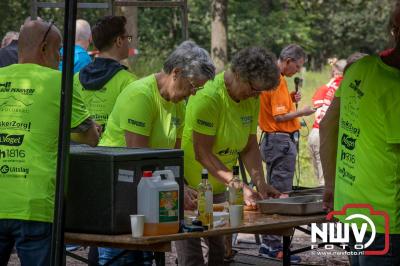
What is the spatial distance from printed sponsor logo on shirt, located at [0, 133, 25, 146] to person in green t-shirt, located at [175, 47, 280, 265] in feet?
5.48

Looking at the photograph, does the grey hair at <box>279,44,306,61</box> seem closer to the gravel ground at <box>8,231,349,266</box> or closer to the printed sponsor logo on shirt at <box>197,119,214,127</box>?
the gravel ground at <box>8,231,349,266</box>

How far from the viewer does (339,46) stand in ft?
138

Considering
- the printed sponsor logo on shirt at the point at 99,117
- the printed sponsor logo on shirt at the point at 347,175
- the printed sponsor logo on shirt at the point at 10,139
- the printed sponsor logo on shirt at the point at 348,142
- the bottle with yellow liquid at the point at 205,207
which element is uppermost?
the printed sponsor logo on shirt at the point at 99,117

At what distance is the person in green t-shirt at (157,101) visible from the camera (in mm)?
5566

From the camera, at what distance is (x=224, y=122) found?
6.32 metres

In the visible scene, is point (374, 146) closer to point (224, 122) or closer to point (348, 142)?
point (348, 142)

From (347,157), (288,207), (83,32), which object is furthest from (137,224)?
(83,32)

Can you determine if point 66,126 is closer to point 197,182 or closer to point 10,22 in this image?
point 197,182

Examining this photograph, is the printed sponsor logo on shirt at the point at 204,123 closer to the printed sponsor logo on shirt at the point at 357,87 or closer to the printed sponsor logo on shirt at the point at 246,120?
the printed sponsor logo on shirt at the point at 246,120

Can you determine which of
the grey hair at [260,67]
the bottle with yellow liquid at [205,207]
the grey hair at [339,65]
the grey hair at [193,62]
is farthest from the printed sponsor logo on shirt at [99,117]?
→ the grey hair at [339,65]

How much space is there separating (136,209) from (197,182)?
5.31 feet

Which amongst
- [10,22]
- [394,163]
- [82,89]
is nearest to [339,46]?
[10,22]

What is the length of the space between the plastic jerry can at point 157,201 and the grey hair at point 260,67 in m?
→ 1.46

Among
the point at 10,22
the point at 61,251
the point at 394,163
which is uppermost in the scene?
the point at 10,22
